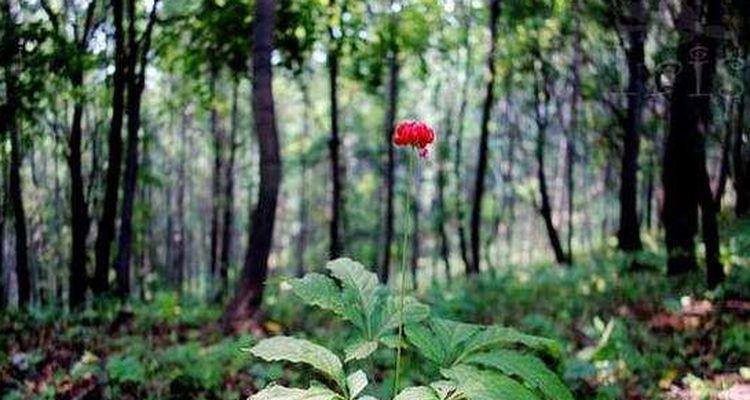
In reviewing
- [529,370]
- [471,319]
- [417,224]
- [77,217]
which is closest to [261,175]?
[471,319]

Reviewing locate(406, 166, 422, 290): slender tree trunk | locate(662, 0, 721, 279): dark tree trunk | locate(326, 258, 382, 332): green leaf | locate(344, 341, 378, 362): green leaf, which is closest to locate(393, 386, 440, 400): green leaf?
locate(344, 341, 378, 362): green leaf

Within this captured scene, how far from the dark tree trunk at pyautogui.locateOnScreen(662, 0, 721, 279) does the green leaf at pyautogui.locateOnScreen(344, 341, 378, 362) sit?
3.54m

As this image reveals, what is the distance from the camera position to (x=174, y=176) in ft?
131

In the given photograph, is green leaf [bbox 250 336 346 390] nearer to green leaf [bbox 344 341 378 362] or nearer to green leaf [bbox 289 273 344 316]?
green leaf [bbox 344 341 378 362]

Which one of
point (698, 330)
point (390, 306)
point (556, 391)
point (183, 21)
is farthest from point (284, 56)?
point (556, 391)

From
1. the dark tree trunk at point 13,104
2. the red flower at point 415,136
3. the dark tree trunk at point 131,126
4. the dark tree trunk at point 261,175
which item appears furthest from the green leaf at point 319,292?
the dark tree trunk at point 131,126

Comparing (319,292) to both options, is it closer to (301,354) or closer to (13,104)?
(301,354)

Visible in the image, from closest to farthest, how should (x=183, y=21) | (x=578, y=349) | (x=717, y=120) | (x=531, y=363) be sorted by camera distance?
(x=531, y=363) < (x=578, y=349) < (x=717, y=120) < (x=183, y=21)

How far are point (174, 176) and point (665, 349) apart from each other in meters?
35.1

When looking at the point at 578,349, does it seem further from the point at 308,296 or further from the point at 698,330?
the point at 308,296

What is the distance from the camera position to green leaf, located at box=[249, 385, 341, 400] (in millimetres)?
3621

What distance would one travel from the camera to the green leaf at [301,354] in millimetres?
3760

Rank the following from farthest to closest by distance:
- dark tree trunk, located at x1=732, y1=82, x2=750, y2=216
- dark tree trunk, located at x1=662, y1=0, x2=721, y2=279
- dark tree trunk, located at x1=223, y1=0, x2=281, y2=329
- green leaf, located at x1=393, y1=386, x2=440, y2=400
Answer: dark tree trunk, located at x1=732, y1=82, x2=750, y2=216 < dark tree trunk, located at x1=223, y1=0, x2=281, y2=329 < dark tree trunk, located at x1=662, y1=0, x2=721, y2=279 < green leaf, located at x1=393, y1=386, x2=440, y2=400

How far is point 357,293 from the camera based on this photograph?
4289 mm
